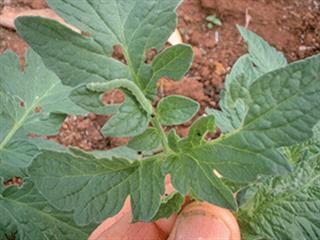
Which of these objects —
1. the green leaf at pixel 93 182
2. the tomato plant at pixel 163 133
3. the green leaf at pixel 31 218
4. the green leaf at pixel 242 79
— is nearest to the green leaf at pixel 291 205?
the tomato plant at pixel 163 133

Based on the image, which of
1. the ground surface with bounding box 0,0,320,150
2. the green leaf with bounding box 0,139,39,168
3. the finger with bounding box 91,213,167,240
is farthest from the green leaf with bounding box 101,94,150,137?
the ground surface with bounding box 0,0,320,150

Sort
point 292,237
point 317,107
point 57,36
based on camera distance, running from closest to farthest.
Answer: point 317,107
point 57,36
point 292,237

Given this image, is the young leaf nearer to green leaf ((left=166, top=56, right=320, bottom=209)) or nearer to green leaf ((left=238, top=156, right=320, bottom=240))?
green leaf ((left=166, top=56, right=320, bottom=209))

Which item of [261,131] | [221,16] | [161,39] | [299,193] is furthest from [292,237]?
[221,16]

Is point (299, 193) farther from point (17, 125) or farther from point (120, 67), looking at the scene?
point (17, 125)

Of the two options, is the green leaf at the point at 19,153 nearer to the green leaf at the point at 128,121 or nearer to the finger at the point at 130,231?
the finger at the point at 130,231

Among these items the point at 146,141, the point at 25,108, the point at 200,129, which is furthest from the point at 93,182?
the point at 25,108

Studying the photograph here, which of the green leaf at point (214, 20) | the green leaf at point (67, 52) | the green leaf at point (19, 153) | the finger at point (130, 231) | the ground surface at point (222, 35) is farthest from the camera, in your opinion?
the green leaf at point (214, 20)
